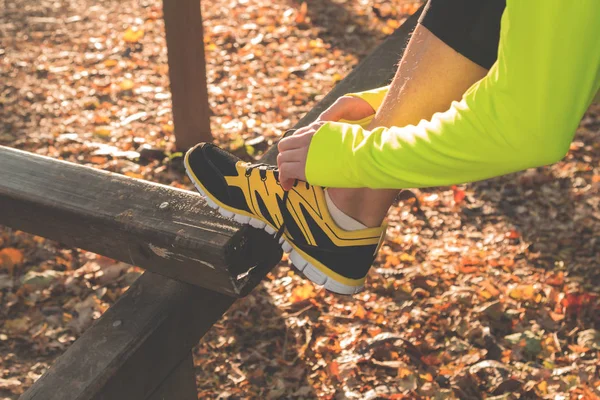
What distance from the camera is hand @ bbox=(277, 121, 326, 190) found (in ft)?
5.00

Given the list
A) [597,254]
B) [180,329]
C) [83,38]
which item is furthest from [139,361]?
[83,38]

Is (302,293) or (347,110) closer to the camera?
(347,110)

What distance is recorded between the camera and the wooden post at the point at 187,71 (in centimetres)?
352

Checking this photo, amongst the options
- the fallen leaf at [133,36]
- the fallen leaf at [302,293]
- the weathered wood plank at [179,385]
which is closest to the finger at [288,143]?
the weathered wood plank at [179,385]

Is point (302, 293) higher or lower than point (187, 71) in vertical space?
lower

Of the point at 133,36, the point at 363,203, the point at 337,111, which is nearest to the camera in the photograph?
the point at 363,203

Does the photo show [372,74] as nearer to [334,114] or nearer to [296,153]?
[334,114]

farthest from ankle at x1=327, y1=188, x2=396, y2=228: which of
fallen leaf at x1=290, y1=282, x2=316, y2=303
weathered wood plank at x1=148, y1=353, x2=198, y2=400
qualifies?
fallen leaf at x1=290, y1=282, x2=316, y2=303

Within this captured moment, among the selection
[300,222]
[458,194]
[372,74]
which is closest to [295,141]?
[300,222]

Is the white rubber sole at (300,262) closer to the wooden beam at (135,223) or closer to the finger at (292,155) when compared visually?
the wooden beam at (135,223)

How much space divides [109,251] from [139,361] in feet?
1.16

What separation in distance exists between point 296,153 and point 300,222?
229 mm

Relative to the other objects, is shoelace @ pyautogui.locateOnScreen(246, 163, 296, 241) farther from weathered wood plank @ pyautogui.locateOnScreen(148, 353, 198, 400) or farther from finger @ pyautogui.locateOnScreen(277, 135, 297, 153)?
weathered wood plank @ pyautogui.locateOnScreen(148, 353, 198, 400)

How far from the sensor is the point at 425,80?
1.55 metres
